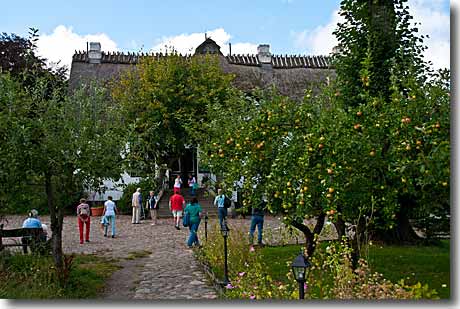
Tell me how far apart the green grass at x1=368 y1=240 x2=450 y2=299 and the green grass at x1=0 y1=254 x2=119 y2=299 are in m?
3.58

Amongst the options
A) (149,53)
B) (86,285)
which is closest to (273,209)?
(86,285)

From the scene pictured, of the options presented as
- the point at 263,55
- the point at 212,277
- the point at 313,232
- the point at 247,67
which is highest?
the point at 263,55

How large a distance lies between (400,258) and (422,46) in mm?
3363

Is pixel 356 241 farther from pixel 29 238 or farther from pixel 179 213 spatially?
pixel 179 213

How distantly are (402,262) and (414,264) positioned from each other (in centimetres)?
22

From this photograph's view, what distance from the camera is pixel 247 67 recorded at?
942 inches

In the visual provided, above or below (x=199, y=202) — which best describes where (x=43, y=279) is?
below

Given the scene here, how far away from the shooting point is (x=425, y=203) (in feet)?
20.0

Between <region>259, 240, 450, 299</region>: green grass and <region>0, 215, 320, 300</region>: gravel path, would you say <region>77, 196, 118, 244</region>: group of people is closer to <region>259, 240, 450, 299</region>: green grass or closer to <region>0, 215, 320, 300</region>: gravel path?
<region>0, 215, 320, 300</region>: gravel path

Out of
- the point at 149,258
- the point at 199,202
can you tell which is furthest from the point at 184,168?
the point at 149,258

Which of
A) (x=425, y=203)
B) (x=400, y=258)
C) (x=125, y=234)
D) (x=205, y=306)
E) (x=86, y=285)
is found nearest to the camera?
(x=205, y=306)

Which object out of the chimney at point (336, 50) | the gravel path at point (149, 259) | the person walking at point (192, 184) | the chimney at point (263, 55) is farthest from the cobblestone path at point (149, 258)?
the chimney at point (263, 55)

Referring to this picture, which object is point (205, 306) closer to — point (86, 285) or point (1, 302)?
point (1, 302)

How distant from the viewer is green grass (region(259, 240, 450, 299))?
23.7ft
